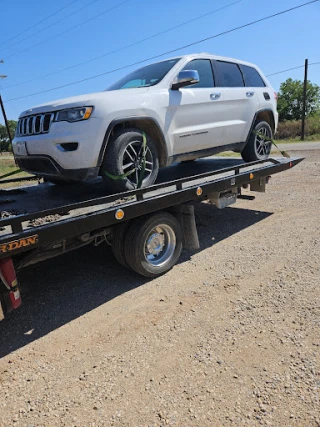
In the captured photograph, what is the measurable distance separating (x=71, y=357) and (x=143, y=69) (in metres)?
3.94

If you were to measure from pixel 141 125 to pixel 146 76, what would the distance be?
39.5 inches

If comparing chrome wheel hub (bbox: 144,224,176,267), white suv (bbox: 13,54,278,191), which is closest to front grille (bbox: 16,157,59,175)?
white suv (bbox: 13,54,278,191)

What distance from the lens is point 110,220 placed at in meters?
3.46

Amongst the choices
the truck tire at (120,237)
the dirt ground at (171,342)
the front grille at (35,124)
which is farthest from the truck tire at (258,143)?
the front grille at (35,124)

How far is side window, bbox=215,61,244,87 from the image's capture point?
5.34 meters

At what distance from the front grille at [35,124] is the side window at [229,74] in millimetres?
2784

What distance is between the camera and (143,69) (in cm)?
500

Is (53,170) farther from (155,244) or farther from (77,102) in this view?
(155,244)

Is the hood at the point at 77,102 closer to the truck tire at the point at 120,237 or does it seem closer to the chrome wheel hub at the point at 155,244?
the truck tire at the point at 120,237

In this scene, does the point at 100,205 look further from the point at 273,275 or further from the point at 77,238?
the point at 273,275

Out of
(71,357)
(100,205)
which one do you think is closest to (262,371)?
(71,357)

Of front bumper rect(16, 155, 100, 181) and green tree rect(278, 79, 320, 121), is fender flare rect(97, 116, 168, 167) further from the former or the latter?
green tree rect(278, 79, 320, 121)

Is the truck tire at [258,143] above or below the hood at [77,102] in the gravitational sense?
below

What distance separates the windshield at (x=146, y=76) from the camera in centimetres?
453
